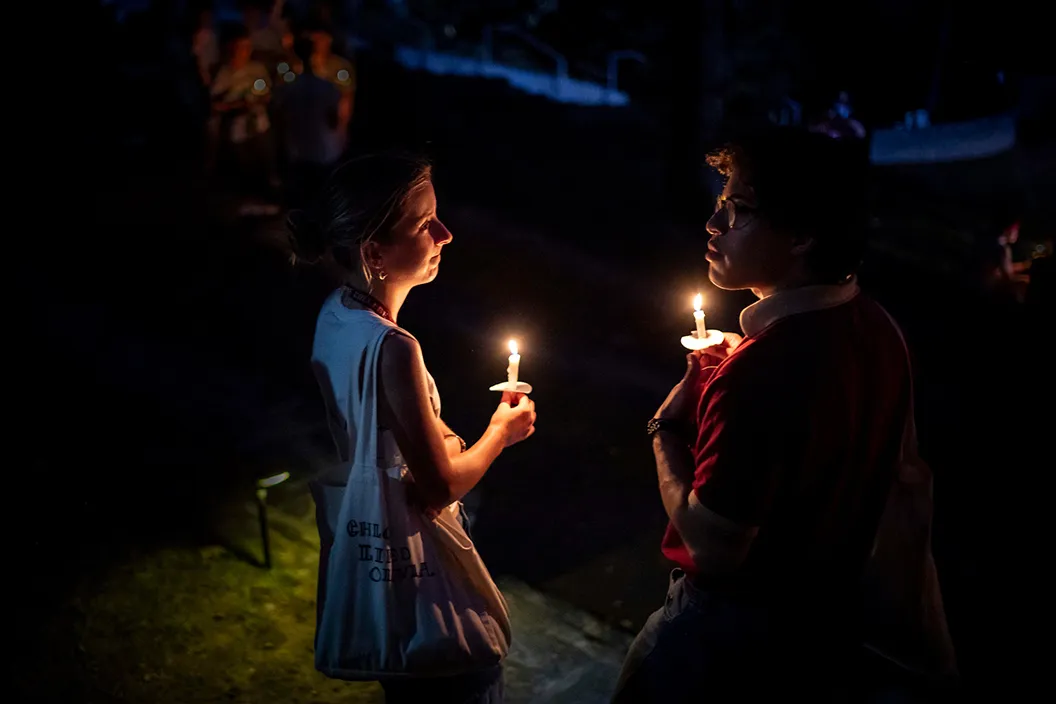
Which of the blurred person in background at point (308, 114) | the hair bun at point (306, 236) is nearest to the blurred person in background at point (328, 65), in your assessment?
the blurred person in background at point (308, 114)

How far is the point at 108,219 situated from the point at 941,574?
10809mm

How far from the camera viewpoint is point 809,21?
15.0m

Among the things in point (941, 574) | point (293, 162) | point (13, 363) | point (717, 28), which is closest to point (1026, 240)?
point (717, 28)

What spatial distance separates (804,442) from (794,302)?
345mm

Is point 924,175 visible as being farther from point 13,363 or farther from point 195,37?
point 13,363

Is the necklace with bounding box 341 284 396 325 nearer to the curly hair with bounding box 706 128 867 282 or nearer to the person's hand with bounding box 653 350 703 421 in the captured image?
the person's hand with bounding box 653 350 703 421

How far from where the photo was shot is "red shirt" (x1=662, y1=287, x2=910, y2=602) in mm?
2145

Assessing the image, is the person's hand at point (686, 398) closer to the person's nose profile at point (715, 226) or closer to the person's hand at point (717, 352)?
the person's hand at point (717, 352)

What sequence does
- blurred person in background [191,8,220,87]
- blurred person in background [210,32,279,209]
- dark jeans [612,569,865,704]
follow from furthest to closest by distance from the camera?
blurred person in background [191,8,220,87], blurred person in background [210,32,279,209], dark jeans [612,569,865,704]

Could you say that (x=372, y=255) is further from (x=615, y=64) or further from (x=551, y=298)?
(x=615, y=64)

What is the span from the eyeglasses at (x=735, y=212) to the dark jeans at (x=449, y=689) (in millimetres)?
1492

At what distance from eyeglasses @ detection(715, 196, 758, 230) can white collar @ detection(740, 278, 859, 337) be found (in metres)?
0.20

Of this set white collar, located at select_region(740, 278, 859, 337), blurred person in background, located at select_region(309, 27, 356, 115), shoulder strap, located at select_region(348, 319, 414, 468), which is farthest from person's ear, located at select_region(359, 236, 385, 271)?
blurred person in background, located at select_region(309, 27, 356, 115)

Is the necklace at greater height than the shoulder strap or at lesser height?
greater
